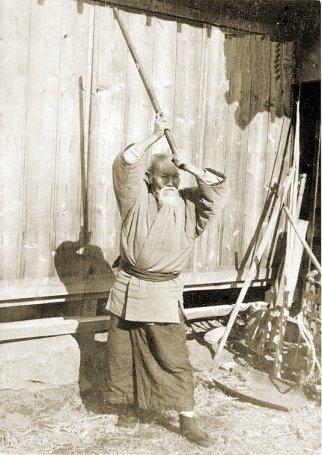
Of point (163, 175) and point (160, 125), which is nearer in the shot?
point (160, 125)

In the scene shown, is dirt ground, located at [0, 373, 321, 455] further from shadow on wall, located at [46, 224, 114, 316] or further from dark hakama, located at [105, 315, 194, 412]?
shadow on wall, located at [46, 224, 114, 316]

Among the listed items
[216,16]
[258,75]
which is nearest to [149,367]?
Answer: [258,75]

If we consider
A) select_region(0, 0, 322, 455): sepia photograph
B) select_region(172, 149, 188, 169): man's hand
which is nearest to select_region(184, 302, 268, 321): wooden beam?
select_region(0, 0, 322, 455): sepia photograph

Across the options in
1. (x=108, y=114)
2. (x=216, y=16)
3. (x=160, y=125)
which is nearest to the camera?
(x=160, y=125)

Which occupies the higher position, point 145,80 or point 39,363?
point 145,80

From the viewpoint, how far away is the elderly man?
374 cm

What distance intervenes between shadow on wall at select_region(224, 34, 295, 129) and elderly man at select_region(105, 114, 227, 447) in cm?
182

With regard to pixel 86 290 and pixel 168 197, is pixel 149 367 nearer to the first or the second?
pixel 86 290

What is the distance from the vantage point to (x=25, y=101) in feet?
13.6

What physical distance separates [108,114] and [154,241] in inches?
57.0

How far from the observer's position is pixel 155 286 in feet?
12.5

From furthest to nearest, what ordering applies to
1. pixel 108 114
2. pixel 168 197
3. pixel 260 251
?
pixel 260 251
pixel 108 114
pixel 168 197

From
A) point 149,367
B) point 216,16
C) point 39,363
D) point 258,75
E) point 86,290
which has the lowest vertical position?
point 39,363

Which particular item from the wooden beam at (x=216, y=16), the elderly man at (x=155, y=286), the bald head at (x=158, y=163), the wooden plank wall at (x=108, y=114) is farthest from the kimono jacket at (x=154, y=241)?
the wooden beam at (x=216, y=16)
